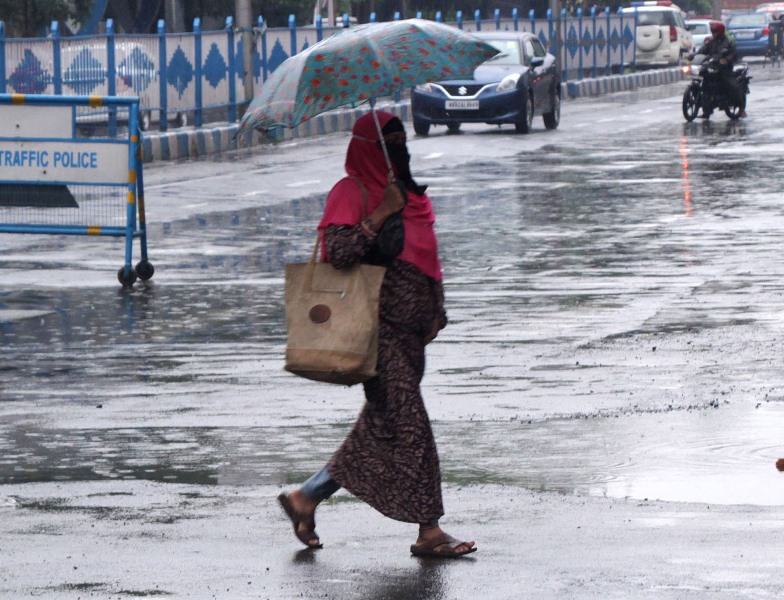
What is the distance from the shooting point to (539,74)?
32812mm

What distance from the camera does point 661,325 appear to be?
37.2 ft

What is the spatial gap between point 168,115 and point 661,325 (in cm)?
1998

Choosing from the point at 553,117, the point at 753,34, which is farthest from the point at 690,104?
the point at 753,34

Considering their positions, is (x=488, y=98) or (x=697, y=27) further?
(x=697, y=27)

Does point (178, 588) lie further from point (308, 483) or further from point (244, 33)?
point (244, 33)

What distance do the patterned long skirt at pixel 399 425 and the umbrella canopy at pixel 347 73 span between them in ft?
1.91

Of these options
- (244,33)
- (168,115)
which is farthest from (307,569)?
Result: (244,33)

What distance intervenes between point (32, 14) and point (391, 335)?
30086mm

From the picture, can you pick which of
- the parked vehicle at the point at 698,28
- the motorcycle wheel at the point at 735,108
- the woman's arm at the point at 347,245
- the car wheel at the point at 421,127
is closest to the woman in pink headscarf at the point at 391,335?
the woman's arm at the point at 347,245

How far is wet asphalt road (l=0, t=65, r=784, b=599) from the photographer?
20.1 feet

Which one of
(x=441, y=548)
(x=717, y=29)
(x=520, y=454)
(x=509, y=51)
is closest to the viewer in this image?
(x=441, y=548)

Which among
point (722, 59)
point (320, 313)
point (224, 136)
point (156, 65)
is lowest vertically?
point (224, 136)

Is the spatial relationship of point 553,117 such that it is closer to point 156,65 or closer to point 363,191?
point 156,65

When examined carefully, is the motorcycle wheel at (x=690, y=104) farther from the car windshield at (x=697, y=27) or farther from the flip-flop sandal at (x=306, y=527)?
the car windshield at (x=697, y=27)
